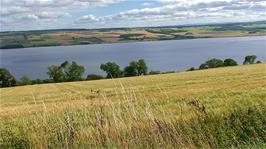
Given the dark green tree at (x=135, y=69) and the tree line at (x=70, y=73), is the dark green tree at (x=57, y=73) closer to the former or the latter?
the tree line at (x=70, y=73)

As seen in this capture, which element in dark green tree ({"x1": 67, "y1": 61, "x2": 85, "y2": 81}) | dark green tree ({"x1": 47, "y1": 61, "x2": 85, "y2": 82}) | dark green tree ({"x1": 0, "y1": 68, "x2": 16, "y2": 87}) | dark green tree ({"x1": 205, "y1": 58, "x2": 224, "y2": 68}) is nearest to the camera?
dark green tree ({"x1": 0, "y1": 68, "x2": 16, "y2": 87})

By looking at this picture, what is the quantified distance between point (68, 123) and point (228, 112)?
15.6 feet

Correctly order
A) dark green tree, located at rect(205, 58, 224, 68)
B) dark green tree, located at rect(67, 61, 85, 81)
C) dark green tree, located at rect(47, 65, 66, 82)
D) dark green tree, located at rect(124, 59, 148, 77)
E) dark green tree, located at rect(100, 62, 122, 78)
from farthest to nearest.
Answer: dark green tree, located at rect(67, 61, 85, 81) → dark green tree, located at rect(205, 58, 224, 68) → dark green tree, located at rect(47, 65, 66, 82) → dark green tree, located at rect(124, 59, 148, 77) → dark green tree, located at rect(100, 62, 122, 78)

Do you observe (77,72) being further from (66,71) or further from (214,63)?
(214,63)

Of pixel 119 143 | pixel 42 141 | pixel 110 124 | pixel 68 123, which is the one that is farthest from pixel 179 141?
pixel 42 141

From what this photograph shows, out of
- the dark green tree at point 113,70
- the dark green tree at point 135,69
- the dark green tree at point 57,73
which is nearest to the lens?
the dark green tree at point 113,70

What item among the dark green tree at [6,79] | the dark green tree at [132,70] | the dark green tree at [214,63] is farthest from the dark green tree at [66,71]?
the dark green tree at [214,63]

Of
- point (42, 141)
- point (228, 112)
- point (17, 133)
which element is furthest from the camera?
point (228, 112)

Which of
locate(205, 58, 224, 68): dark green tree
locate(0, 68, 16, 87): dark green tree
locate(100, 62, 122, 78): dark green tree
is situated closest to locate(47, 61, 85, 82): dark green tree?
locate(100, 62, 122, 78): dark green tree

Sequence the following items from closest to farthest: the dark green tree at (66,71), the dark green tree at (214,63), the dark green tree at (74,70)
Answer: the dark green tree at (214,63) → the dark green tree at (66,71) → the dark green tree at (74,70)

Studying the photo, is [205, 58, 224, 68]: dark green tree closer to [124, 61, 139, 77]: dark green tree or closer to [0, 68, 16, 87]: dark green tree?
[124, 61, 139, 77]: dark green tree

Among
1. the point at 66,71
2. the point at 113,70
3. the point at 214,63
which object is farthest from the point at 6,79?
the point at 214,63

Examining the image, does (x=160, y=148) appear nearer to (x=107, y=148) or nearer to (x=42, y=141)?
(x=107, y=148)

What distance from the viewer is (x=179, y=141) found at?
248 inches
